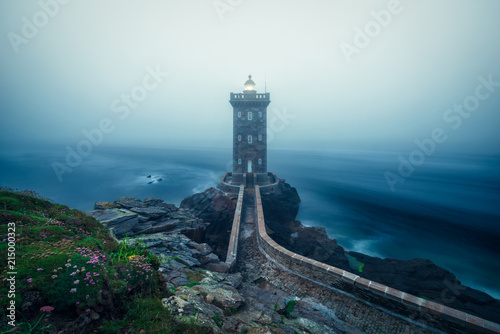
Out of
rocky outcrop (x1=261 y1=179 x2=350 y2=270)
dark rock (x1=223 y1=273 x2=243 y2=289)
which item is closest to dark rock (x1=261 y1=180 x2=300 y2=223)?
rocky outcrop (x1=261 y1=179 x2=350 y2=270)

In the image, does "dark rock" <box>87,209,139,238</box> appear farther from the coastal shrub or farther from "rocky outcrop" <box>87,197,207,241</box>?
the coastal shrub

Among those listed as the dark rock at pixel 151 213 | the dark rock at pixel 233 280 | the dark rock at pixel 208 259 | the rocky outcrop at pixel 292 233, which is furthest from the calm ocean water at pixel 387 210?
the dark rock at pixel 151 213

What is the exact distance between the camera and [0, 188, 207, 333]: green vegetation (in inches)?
120

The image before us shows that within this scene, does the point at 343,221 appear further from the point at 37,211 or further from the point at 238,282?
the point at 37,211

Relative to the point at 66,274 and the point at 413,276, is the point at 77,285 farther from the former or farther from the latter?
the point at 413,276

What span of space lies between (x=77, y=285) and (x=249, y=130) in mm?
21834

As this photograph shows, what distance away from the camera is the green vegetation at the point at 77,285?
10.0ft

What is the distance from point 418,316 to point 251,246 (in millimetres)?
7180

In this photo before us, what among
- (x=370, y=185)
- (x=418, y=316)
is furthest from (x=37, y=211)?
(x=370, y=185)

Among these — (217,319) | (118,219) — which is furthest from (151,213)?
(217,319)

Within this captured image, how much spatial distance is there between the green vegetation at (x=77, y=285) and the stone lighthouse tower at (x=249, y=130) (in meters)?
20.0

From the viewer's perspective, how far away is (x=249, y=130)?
2406cm

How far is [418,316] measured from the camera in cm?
582

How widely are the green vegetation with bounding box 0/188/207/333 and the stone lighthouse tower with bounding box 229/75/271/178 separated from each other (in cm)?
2005
